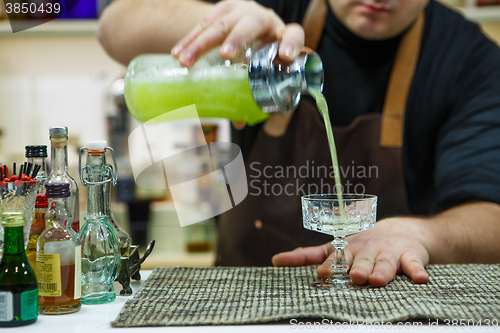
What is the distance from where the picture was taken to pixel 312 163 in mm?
1548

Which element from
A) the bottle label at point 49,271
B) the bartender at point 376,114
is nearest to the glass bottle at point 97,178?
the bottle label at point 49,271

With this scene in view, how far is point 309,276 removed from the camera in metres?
0.93

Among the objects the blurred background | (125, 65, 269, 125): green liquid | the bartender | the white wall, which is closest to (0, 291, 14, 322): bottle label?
(125, 65, 269, 125): green liquid

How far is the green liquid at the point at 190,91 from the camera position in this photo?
3.06ft

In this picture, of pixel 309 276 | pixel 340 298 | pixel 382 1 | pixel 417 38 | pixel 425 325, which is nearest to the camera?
pixel 425 325

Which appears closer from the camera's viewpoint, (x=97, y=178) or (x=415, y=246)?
(x=97, y=178)

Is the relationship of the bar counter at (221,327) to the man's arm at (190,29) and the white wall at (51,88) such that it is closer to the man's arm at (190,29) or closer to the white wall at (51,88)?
the man's arm at (190,29)

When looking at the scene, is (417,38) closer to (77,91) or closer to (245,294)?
(245,294)

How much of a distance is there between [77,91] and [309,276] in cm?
200

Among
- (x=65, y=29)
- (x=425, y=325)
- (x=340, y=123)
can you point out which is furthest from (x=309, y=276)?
(x=65, y=29)

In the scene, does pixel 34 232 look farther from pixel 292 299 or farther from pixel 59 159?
pixel 292 299

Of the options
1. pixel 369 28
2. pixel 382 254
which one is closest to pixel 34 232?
pixel 382 254

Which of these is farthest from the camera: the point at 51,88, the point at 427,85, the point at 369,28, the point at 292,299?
the point at 51,88

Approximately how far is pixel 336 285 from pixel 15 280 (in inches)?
19.8
